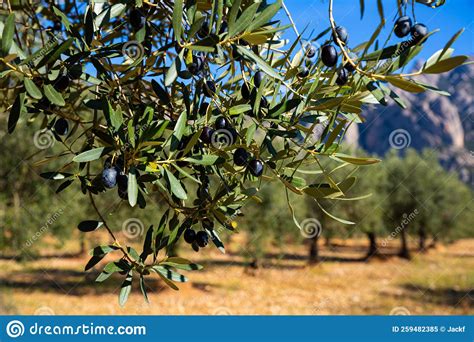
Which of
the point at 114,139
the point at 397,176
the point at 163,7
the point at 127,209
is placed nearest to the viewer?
the point at 114,139

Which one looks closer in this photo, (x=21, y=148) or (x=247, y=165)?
(x=247, y=165)

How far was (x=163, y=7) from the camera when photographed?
4.15 feet

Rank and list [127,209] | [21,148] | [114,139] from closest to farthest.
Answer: [114,139] → [21,148] → [127,209]

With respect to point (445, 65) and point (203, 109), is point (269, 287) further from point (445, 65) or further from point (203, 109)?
point (445, 65)

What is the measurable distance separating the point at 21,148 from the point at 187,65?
11.7 meters

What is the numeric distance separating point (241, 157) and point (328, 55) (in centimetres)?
29

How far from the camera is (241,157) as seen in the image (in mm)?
1116

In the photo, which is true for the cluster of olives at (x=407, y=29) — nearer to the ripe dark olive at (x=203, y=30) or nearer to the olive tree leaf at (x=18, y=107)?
the ripe dark olive at (x=203, y=30)

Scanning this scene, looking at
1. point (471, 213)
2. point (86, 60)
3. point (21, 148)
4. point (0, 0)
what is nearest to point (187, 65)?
point (86, 60)

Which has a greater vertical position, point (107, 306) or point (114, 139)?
point (107, 306)

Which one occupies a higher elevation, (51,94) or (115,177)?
(51,94)
